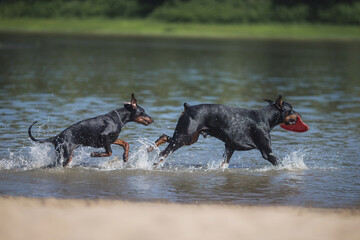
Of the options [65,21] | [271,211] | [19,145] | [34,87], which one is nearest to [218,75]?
[34,87]

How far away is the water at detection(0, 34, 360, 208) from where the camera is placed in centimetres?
965

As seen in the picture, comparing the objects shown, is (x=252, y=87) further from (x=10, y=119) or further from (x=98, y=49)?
(x=98, y=49)

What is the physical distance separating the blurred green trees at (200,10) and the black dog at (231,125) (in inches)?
1999

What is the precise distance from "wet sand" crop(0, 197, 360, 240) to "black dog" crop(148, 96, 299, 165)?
6.86ft

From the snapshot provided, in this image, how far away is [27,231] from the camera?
290 inches

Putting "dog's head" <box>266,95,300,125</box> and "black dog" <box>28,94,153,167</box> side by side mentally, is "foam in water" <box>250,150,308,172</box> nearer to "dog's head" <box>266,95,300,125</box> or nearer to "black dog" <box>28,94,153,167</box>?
"dog's head" <box>266,95,300,125</box>

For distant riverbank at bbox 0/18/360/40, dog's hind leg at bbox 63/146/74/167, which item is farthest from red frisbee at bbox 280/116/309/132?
distant riverbank at bbox 0/18/360/40

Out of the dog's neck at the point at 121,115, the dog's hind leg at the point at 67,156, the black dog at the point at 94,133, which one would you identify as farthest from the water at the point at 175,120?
the dog's neck at the point at 121,115

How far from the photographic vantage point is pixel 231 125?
423 inches

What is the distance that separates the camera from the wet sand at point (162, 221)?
7371 mm

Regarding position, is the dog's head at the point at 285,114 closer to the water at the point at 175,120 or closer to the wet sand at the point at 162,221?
the water at the point at 175,120

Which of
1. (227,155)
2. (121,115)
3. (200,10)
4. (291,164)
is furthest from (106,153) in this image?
(200,10)

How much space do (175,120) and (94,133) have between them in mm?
5042

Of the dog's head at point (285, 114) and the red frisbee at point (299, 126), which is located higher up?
the dog's head at point (285, 114)
